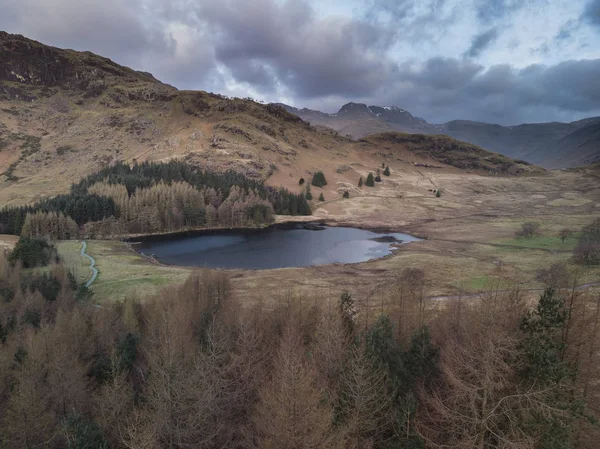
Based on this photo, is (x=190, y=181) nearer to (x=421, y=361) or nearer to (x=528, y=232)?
(x=528, y=232)

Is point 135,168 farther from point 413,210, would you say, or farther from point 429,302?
point 429,302

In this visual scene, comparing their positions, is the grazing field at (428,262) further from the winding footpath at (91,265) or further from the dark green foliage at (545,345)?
the dark green foliage at (545,345)

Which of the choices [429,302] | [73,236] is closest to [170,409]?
[429,302]

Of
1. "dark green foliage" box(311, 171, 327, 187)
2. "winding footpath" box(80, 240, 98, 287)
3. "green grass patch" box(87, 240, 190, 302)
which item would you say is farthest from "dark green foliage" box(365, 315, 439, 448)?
"dark green foliage" box(311, 171, 327, 187)

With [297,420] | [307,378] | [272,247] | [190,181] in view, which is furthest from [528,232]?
[190,181]

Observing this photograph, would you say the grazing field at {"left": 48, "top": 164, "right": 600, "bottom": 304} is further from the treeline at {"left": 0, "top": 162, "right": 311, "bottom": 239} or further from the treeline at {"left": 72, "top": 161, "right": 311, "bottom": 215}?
the treeline at {"left": 0, "top": 162, "right": 311, "bottom": 239}

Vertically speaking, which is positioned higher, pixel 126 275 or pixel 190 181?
pixel 190 181
